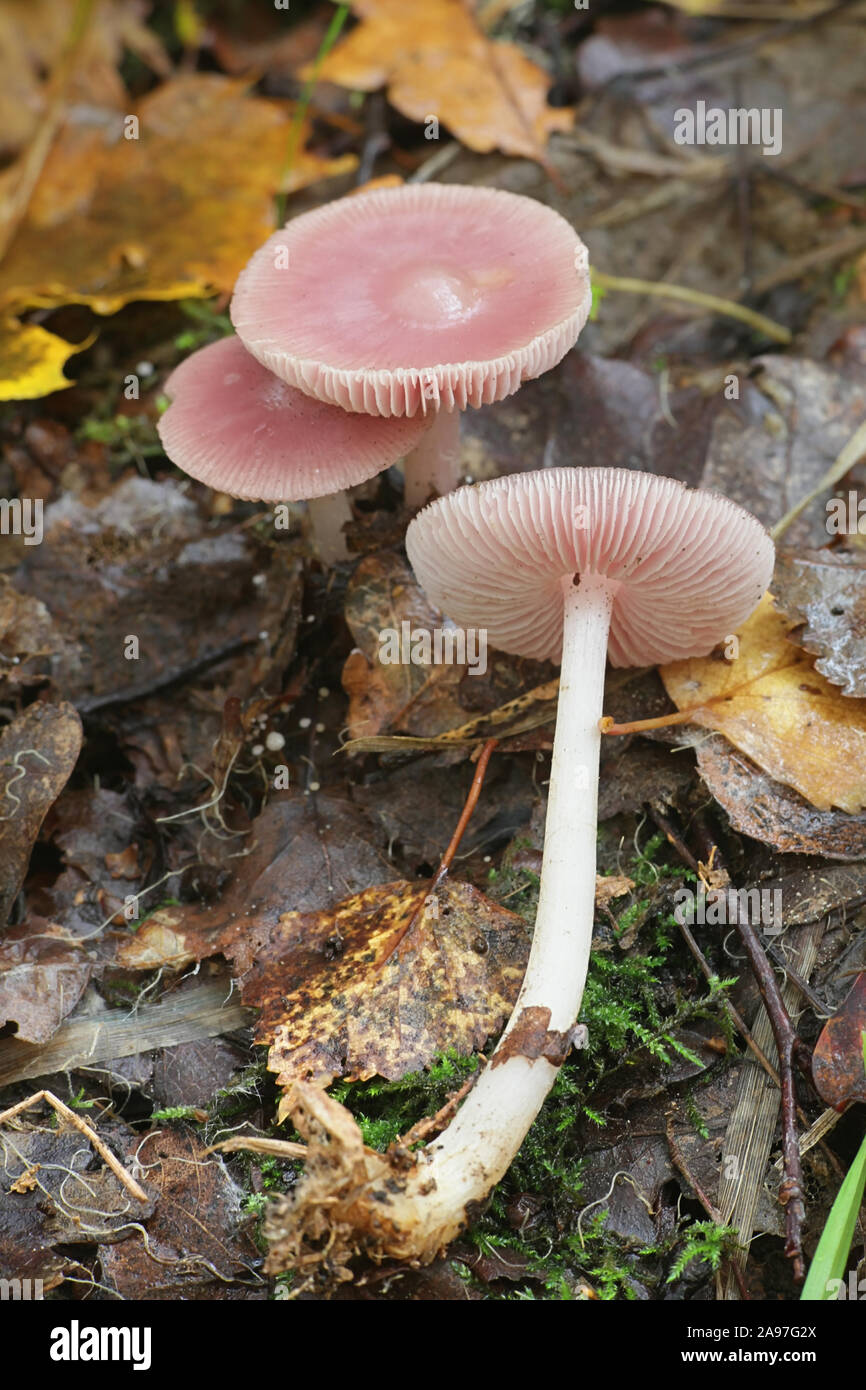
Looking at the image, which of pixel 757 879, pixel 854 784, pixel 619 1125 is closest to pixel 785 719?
pixel 854 784

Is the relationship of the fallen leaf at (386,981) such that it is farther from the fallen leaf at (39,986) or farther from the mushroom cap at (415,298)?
the mushroom cap at (415,298)

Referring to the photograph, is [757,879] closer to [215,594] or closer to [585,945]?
[585,945]

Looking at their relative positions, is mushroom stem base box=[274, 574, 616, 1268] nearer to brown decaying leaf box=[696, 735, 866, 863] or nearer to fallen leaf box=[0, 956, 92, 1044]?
brown decaying leaf box=[696, 735, 866, 863]

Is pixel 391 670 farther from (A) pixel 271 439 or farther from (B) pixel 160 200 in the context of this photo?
(B) pixel 160 200

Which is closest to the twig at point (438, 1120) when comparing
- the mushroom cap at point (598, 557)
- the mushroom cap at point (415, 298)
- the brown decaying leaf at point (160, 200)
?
the mushroom cap at point (598, 557)

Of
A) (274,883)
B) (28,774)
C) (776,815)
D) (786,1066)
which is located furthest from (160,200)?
(786,1066)

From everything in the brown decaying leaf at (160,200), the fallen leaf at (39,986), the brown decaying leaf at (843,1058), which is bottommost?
the brown decaying leaf at (843,1058)

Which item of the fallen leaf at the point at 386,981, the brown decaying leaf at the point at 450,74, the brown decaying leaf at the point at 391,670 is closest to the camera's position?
the fallen leaf at the point at 386,981
